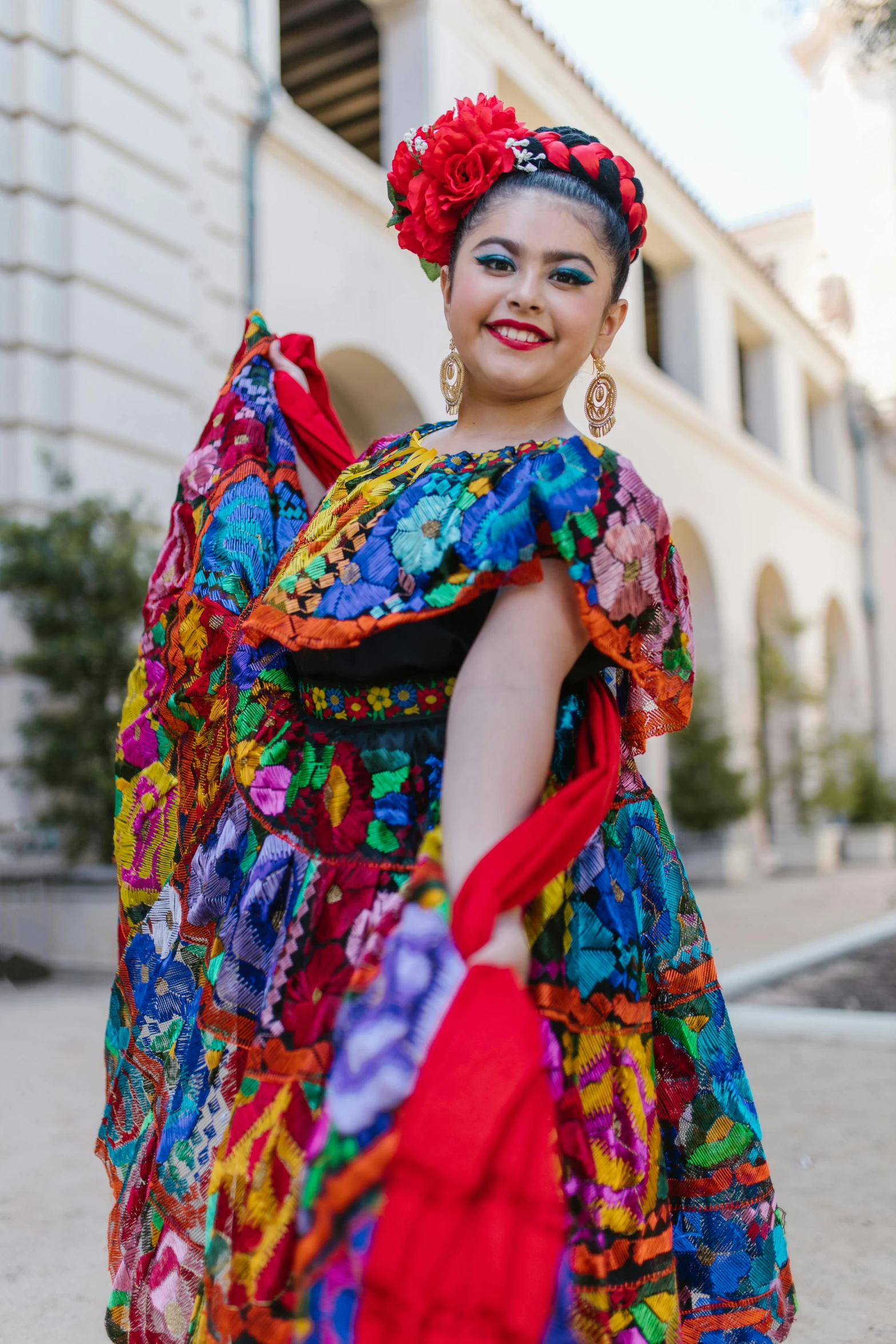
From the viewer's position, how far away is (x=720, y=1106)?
4.01ft

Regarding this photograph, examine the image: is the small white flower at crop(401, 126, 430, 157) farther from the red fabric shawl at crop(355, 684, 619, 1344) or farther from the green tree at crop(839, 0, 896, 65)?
the green tree at crop(839, 0, 896, 65)

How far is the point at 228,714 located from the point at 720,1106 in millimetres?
714

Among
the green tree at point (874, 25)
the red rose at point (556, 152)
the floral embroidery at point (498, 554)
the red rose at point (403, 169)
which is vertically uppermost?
the green tree at point (874, 25)

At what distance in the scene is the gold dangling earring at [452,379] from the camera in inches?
60.2

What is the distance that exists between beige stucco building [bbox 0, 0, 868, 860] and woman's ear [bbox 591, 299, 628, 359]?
5.00m

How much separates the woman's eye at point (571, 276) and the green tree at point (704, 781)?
10.6 meters

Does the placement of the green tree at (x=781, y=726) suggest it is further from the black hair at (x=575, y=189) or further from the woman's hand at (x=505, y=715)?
the woman's hand at (x=505, y=715)

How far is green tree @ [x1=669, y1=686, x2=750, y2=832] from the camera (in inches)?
458

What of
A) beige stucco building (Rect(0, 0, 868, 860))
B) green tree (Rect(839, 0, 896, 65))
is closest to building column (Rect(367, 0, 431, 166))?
beige stucco building (Rect(0, 0, 868, 860))

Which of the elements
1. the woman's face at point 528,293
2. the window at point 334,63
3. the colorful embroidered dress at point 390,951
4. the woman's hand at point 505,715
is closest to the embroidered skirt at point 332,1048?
the colorful embroidered dress at point 390,951

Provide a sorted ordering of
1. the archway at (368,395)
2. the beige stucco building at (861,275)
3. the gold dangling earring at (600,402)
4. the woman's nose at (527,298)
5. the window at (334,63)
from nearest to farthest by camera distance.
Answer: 1. the woman's nose at (527,298)
2. the gold dangling earring at (600,402)
3. the archway at (368,395)
4. the window at (334,63)
5. the beige stucco building at (861,275)

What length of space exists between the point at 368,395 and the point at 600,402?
283 inches

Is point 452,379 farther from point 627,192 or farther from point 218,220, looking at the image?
point 218,220

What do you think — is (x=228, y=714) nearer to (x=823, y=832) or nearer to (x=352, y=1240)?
(x=352, y=1240)
